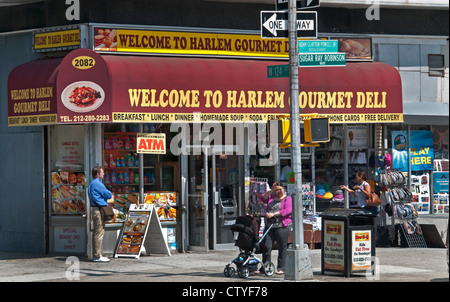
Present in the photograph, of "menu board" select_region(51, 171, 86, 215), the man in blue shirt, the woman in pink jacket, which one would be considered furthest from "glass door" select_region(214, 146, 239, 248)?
the woman in pink jacket

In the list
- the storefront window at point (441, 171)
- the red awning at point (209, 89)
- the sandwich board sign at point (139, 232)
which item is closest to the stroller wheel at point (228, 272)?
the sandwich board sign at point (139, 232)

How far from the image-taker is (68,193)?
17.7 m

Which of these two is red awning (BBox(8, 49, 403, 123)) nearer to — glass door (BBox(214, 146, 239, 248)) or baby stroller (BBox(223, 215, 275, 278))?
glass door (BBox(214, 146, 239, 248))

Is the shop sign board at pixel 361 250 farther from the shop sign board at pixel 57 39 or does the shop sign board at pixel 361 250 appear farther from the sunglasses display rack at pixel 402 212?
the shop sign board at pixel 57 39

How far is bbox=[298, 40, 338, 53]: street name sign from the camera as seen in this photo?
46.1 feet

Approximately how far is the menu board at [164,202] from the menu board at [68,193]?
144 centimetres

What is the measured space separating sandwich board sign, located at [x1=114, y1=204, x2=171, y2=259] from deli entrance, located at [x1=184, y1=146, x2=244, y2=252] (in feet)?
3.55

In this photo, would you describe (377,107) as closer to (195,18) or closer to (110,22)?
(195,18)

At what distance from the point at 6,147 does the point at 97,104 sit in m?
3.79

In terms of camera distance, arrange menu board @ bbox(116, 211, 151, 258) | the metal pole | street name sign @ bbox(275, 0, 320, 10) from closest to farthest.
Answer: the metal pole → street name sign @ bbox(275, 0, 320, 10) → menu board @ bbox(116, 211, 151, 258)

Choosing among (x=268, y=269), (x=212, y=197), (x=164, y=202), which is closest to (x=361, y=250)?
(x=268, y=269)

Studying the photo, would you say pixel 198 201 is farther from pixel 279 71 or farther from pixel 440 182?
pixel 440 182
